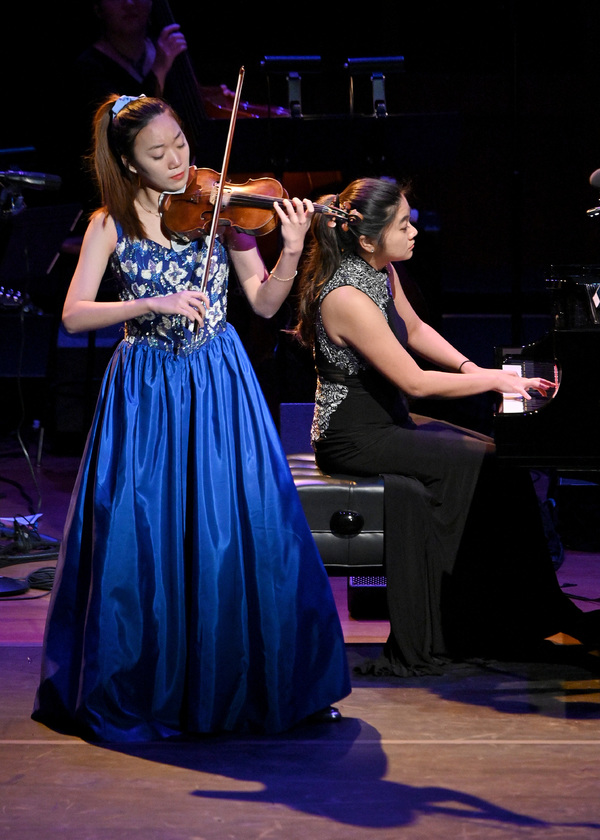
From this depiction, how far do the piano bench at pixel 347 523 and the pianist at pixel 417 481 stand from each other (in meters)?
0.05

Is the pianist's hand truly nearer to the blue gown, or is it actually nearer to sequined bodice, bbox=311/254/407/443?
sequined bodice, bbox=311/254/407/443

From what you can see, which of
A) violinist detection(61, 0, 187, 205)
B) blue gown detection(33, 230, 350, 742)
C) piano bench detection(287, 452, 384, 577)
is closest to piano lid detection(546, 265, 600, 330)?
piano bench detection(287, 452, 384, 577)

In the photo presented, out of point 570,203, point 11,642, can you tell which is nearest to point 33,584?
point 11,642

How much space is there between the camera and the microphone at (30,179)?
13.1 ft

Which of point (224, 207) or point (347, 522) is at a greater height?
point (224, 207)

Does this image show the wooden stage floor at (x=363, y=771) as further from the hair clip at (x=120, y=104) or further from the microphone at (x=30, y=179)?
the microphone at (x=30, y=179)

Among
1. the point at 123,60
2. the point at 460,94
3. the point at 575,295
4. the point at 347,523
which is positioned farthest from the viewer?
the point at 460,94

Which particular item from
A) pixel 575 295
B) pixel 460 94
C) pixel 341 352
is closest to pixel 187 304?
pixel 341 352

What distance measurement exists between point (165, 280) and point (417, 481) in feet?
3.17

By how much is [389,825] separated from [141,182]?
157 centimetres

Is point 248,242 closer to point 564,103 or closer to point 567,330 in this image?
point 567,330

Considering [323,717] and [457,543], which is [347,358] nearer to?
[457,543]

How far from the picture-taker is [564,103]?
685 cm

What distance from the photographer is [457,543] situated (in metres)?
3.26
